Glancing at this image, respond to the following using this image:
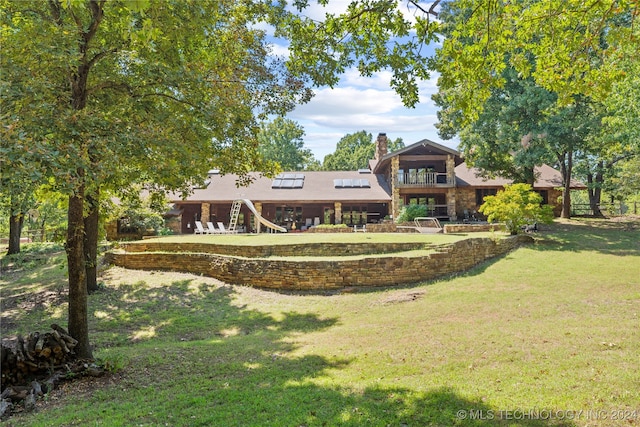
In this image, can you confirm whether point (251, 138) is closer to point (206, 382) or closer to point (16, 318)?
point (206, 382)

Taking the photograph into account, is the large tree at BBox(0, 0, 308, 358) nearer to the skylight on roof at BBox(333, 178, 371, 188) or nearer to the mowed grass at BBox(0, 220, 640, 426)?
the mowed grass at BBox(0, 220, 640, 426)

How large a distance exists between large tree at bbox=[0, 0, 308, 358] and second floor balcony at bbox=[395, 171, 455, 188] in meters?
18.5

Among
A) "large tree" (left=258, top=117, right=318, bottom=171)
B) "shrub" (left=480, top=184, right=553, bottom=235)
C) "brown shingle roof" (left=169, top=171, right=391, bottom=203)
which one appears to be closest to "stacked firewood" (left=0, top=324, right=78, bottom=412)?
"shrub" (left=480, top=184, right=553, bottom=235)

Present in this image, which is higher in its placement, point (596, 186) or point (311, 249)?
point (596, 186)

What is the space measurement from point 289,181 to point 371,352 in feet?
80.5

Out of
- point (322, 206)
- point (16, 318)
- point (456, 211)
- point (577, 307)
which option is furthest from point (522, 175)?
A: point (16, 318)

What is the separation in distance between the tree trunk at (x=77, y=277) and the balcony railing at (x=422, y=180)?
73.4 feet

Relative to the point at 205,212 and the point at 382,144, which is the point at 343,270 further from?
the point at 382,144

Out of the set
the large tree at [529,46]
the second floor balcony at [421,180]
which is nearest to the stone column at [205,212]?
the second floor balcony at [421,180]

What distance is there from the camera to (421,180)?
27500mm

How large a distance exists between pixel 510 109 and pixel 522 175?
5.93 metres

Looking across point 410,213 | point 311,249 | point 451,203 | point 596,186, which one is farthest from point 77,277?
point 596,186

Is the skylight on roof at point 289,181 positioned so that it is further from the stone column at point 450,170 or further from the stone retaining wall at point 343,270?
the stone retaining wall at point 343,270

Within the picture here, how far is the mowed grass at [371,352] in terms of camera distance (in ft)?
14.4
